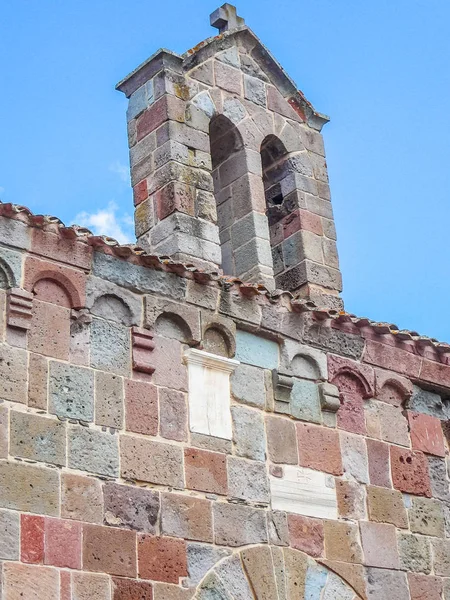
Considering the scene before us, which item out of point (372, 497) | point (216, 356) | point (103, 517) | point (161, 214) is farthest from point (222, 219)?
point (103, 517)

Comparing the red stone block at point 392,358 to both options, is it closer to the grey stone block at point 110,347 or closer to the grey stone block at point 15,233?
the grey stone block at point 110,347

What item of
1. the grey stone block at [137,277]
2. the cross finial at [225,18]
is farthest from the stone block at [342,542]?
the cross finial at [225,18]

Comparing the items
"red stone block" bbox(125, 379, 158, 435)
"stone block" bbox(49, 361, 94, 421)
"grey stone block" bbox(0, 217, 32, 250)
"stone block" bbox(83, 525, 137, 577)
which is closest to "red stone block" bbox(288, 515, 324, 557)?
"red stone block" bbox(125, 379, 158, 435)

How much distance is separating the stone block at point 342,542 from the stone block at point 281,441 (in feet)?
1.60

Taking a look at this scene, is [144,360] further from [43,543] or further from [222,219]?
[222,219]

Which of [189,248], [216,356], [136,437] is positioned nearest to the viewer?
[136,437]

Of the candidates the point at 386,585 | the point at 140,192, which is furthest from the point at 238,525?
the point at 140,192

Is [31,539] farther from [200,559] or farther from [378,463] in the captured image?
[378,463]

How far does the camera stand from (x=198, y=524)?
7527 mm

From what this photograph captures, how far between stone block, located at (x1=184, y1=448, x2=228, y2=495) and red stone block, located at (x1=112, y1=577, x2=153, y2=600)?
0.72 m

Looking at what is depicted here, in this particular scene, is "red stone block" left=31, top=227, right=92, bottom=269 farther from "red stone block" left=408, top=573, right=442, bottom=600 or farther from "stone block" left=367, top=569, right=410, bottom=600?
"red stone block" left=408, top=573, right=442, bottom=600

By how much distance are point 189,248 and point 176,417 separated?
153cm

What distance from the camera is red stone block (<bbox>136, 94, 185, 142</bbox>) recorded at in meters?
9.41

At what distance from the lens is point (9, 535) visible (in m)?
6.69
